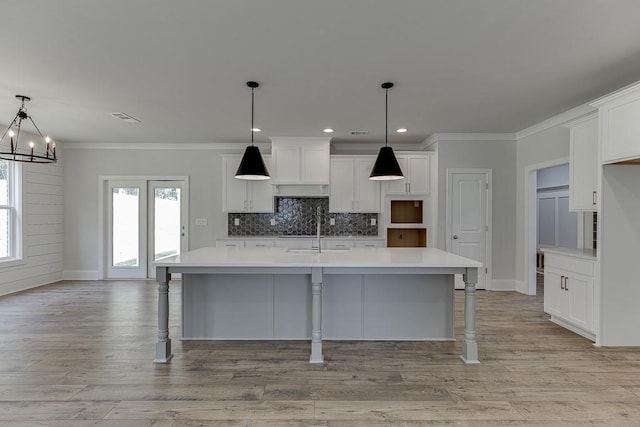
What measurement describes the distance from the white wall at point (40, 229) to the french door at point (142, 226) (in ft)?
2.79

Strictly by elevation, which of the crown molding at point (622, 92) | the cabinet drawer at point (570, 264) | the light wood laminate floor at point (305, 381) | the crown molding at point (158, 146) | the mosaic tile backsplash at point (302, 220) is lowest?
the light wood laminate floor at point (305, 381)

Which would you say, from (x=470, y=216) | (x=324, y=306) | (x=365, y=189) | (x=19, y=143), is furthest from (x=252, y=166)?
(x=19, y=143)

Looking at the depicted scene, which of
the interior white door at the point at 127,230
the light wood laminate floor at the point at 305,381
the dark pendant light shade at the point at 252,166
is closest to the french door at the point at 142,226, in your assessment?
the interior white door at the point at 127,230

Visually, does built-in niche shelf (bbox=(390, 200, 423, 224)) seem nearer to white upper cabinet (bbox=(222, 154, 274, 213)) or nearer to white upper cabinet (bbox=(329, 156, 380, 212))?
white upper cabinet (bbox=(329, 156, 380, 212))

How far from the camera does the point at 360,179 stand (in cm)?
614

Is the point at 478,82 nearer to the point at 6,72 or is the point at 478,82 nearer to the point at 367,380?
the point at 367,380

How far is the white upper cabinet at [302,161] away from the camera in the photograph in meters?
6.00

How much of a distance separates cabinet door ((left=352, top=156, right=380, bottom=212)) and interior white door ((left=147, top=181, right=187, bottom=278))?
324 centimetres

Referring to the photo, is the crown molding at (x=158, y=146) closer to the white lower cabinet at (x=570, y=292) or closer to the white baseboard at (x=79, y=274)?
the white baseboard at (x=79, y=274)

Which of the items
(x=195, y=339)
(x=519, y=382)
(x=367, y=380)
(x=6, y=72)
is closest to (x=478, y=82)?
(x=519, y=382)

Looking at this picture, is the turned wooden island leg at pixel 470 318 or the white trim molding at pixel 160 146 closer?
the turned wooden island leg at pixel 470 318

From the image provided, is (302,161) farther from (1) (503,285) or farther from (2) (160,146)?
(1) (503,285)

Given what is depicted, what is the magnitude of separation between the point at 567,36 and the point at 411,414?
288cm

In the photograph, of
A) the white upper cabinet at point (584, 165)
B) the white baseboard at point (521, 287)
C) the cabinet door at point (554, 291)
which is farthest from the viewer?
the white baseboard at point (521, 287)
